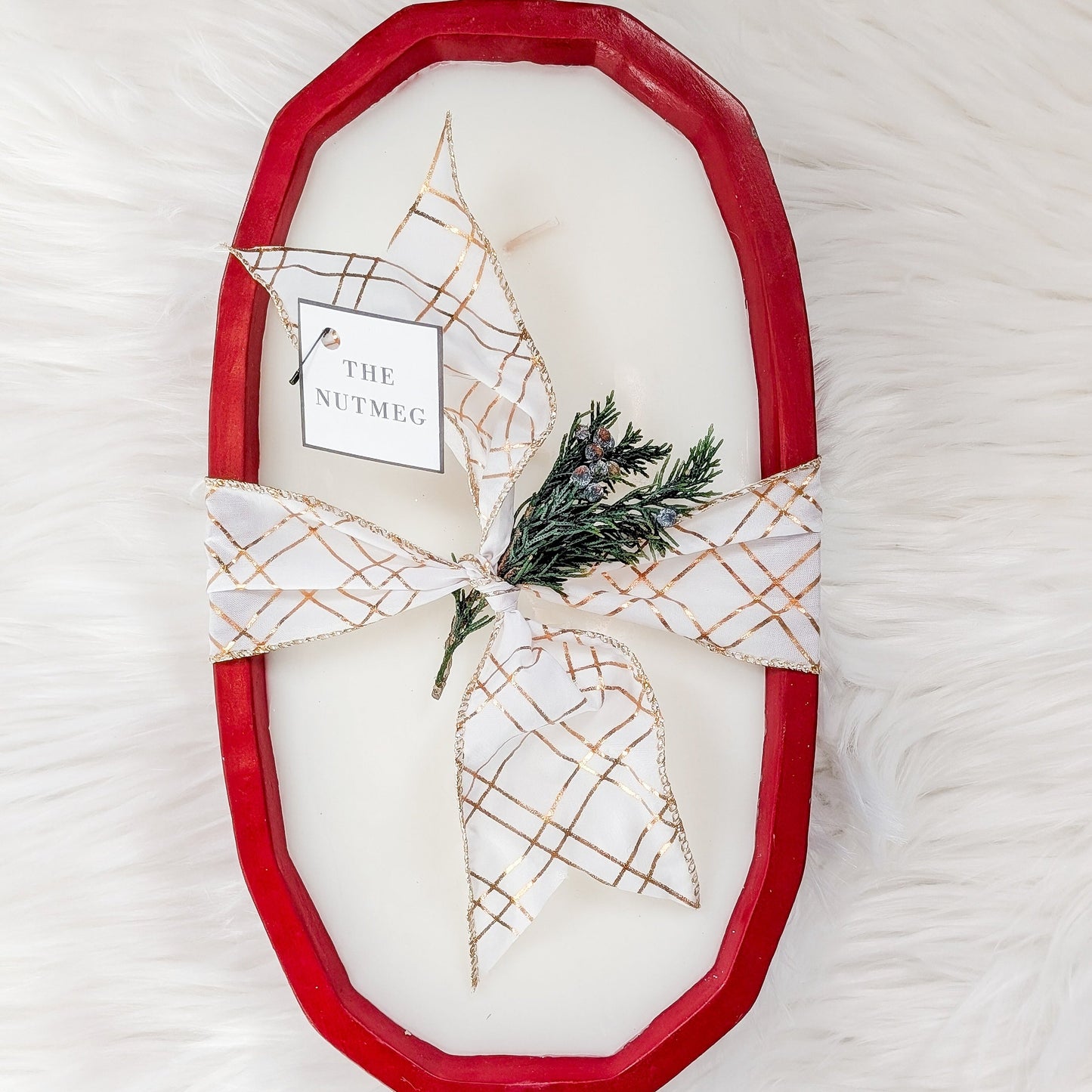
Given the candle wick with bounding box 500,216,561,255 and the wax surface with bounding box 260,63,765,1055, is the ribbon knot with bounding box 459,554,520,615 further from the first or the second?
the candle wick with bounding box 500,216,561,255

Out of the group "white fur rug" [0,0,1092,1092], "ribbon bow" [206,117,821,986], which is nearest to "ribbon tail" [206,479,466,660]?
"ribbon bow" [206,117,821,986]

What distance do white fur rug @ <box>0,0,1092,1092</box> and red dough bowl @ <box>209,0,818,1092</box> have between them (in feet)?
0.36

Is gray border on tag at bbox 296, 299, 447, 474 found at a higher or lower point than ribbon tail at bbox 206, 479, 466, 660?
higher

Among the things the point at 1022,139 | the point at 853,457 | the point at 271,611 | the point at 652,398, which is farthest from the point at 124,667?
the point at 1022,139

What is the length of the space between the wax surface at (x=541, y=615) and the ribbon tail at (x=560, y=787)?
3cm

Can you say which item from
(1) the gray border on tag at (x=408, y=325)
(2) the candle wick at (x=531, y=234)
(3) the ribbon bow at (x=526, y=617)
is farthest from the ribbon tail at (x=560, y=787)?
(2) the candle wick at (x=531, y=234)

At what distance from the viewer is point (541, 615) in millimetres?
583

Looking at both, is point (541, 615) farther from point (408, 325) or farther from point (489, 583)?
point (408, 325)

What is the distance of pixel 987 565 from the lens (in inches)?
25.5

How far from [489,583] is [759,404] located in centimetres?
20

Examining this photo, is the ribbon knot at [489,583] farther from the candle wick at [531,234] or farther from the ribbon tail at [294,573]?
the candle wick at [531,234]

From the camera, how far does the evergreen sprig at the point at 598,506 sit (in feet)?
1.70

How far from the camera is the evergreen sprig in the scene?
1.70 feet

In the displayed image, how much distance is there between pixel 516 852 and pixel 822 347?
39 cm
